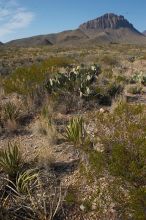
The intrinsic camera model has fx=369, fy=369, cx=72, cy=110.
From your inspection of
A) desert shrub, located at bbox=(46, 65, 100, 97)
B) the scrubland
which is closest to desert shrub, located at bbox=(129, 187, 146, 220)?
the scrubland

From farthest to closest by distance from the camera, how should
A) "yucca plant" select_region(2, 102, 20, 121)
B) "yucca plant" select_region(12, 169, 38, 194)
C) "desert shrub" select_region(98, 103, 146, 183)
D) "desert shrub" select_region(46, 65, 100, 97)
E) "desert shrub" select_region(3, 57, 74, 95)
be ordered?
"desert shrub" select_region(3, 57, 74, 95) < "desert shrub" select_region(46, 65, 100, 97) < "yucca plant" select_region(2, 102, 20, 121) < "yucca plant" select_region(12, 169, 38, 194) < "desert shrub" select_region(98, 103, 146, 183)

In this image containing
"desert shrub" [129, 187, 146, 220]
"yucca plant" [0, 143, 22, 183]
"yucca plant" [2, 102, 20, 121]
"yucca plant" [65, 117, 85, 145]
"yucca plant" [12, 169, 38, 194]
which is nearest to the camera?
"desert shrub" [129, 187, 146, 220]

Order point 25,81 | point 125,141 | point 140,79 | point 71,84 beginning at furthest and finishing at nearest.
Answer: point 140,79, point 25,81, point 71,84, point 125,141

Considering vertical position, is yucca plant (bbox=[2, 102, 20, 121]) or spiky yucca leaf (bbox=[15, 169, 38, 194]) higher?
yucca plant (bbox=[2, 102, 20, 121])

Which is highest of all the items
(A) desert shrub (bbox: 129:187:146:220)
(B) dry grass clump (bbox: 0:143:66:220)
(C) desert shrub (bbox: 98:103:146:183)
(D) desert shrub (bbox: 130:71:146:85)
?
(C) desert shrub (bbox: 98:103:146:183)

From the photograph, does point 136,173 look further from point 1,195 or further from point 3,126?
point 3,126

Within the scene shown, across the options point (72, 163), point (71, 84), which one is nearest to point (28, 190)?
point (72, 163)

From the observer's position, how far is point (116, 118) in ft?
18.7

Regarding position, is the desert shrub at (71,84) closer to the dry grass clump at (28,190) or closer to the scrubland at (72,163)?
the scrubland at (72,163)

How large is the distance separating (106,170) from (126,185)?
0.37 meters

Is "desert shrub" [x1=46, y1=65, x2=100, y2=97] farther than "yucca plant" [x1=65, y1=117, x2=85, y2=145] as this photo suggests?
Yes

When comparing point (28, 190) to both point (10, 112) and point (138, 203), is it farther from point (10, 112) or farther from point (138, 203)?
point (10, 112)

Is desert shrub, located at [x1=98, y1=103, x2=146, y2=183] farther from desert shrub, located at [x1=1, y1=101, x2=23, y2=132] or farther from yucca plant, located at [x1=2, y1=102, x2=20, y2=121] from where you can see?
yucca plant, located at [x1=2, y1=102, x2=20, y2=121]

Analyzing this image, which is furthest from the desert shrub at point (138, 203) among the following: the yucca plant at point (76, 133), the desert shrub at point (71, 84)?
the desert shrub at point (71, 84)
